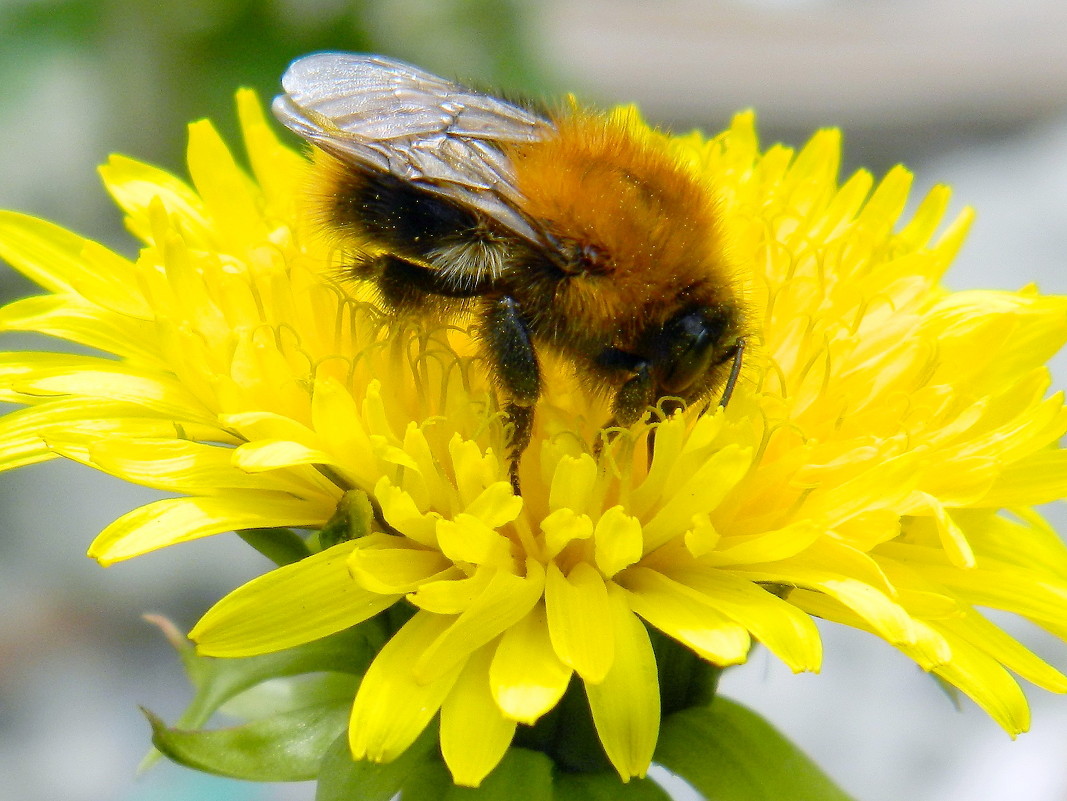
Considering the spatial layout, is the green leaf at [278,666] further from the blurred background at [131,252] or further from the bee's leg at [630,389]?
the blurred background at [131,252]

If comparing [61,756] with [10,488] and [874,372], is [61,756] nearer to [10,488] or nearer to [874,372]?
[10,488]

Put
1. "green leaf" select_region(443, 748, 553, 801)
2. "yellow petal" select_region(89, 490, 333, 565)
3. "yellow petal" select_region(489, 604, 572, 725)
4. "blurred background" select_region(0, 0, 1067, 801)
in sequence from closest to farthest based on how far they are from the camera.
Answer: "yellow petal" select_region(489, 604, 572, 725), "yellow petal" select_region(89, 490, 333, 565), "green leaf" select_region(443, 748, 553, 801), "blurred background" select_region(0, 0, 1067, 801)

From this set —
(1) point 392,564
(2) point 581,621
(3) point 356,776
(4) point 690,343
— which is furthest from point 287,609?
(4) point 690,343

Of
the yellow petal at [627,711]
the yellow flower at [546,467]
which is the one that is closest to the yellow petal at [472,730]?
the yellow flower at [546,467]

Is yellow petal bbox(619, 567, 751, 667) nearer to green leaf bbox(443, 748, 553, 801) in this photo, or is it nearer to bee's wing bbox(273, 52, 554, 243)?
green leaf bbox(443, 748, 553, 801)

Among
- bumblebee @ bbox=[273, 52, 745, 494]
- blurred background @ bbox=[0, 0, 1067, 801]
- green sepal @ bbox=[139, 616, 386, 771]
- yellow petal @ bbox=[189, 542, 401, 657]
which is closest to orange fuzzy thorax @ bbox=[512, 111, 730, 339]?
bumblebee @ bbox=[273, 52, 745, 494]

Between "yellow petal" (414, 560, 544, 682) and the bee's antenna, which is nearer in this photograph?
"yellow petal" (414, 560, 544, 682)
